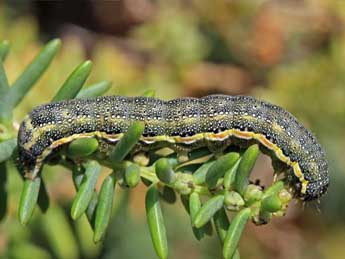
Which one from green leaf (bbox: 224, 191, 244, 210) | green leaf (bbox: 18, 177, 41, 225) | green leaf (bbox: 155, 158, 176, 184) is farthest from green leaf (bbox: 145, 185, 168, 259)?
green leaf (bbox: 18, 177, 41, 225)

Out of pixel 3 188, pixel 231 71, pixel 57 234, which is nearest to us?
pixel 3 188

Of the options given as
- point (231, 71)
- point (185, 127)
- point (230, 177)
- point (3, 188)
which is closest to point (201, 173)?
point (230, 177)

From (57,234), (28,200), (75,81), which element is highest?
(75,81)

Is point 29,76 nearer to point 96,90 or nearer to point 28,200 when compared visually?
point 96,90

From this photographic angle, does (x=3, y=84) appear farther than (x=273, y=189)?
Yes

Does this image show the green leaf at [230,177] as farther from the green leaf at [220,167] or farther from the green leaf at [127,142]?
the green leaf at [127,142]

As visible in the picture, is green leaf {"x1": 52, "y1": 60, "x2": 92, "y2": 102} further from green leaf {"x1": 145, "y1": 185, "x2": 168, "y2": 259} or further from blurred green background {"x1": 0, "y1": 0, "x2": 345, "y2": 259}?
blurred green background {"x1": 0, "y1": 0, "x2": 345, "y2": 259}

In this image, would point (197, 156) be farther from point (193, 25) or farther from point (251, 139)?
point (193, 25)

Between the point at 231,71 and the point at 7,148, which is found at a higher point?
the point at 7,148
